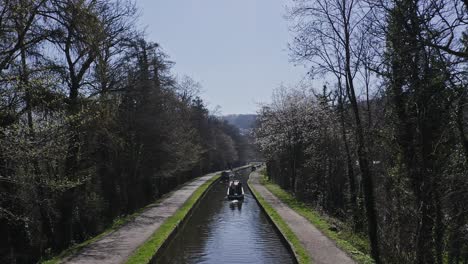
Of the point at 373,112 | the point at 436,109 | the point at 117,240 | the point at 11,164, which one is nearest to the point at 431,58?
the point at 436,109

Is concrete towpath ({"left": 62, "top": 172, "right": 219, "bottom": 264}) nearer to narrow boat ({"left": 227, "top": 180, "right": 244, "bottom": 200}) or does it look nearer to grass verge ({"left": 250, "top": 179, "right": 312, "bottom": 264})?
grass verge ({"left": 250, "top": 179, "right": 312, "bottom": 264})

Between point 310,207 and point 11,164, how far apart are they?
20394 mm

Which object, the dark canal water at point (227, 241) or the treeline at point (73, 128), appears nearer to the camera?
the treeline at point (73, 128)

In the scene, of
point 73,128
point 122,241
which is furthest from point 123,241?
point 73,128

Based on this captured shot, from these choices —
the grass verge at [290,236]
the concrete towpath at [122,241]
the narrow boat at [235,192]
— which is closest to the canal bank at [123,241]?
the concrete towpath at [122,241]

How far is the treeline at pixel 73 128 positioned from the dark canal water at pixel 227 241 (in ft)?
14.6

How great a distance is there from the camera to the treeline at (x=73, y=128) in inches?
423

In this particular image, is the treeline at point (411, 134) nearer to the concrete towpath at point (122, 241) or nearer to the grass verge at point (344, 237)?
the grass verge at point (344, 237)

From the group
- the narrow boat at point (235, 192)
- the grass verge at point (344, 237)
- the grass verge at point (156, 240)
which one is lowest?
the grass verge at point (344, 237)

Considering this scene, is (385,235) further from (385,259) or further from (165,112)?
(165,112)

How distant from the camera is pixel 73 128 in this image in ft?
55.3

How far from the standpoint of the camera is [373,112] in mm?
17688

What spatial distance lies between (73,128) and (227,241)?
8.18 metres

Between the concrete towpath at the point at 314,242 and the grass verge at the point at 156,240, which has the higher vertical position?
the grass verge at the point at 156,240
